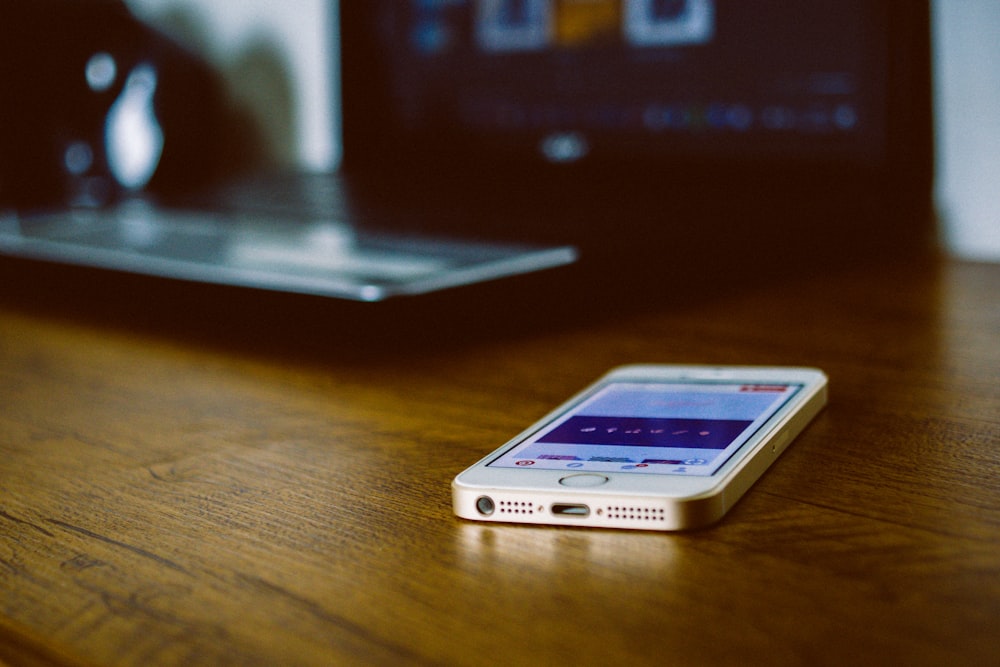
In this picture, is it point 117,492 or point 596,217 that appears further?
point 596,217

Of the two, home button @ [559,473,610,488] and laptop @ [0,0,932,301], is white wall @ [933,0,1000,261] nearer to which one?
laptop @ [0,0,932,301]

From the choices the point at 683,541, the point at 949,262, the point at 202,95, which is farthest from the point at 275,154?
the point at 683,541

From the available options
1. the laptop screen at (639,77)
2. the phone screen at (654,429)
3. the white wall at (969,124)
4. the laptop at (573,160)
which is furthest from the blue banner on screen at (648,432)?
the white wall at (969,124)

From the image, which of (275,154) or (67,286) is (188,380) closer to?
(67,286)

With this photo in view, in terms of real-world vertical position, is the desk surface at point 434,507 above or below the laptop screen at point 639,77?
below

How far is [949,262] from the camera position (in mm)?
822

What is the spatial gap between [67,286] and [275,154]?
2.14ft

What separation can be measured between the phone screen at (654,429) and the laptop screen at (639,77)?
0.39m

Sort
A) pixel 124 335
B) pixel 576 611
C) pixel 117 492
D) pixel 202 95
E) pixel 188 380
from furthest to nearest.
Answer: pixel 202 95, pixel 124 335, pixel 188 380, pixel 117 492, pixel 576 611

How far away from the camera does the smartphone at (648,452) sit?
0.31 m

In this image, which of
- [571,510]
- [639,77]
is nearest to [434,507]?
[571,510]

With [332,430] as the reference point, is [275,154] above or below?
above

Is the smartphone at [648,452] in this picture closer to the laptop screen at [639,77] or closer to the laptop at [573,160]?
the laptop at [573,160]

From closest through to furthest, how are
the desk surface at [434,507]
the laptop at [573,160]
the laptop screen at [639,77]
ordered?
the desk surface at [434,507] → the laptop at [573,160] → the laptop screen at [639,77]
